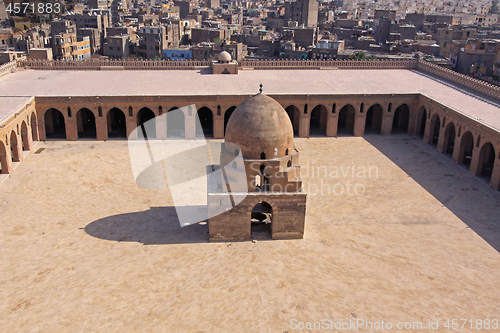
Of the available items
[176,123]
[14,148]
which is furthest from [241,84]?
[14,148]

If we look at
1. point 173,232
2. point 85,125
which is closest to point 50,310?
point 173,232

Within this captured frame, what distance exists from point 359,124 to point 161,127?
13937 millimetres

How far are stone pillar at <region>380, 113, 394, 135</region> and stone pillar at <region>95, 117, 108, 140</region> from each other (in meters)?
19.5

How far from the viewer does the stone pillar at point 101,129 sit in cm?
3173

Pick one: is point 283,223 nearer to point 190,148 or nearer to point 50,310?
point 50,310

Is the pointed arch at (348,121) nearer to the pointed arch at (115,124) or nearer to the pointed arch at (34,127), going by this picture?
the pointed arch at (115,124)

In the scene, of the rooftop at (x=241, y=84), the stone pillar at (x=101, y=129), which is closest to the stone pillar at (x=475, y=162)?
the rooftop at (x=241, y=84)

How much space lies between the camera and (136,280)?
16.7 m

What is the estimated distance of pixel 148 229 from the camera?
67.2ft

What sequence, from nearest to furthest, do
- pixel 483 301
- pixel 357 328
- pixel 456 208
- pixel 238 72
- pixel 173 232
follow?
pixel 357 328
pixel 483 301
pixel 173 232
pixel 456 208
pixel 238 72

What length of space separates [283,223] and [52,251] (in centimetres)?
919

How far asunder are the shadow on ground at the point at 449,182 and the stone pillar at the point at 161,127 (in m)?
→ 14.2

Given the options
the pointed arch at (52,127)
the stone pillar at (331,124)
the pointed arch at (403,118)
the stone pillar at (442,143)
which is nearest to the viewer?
the stone pillar at (442,143)

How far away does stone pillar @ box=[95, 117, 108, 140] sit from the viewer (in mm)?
31734
